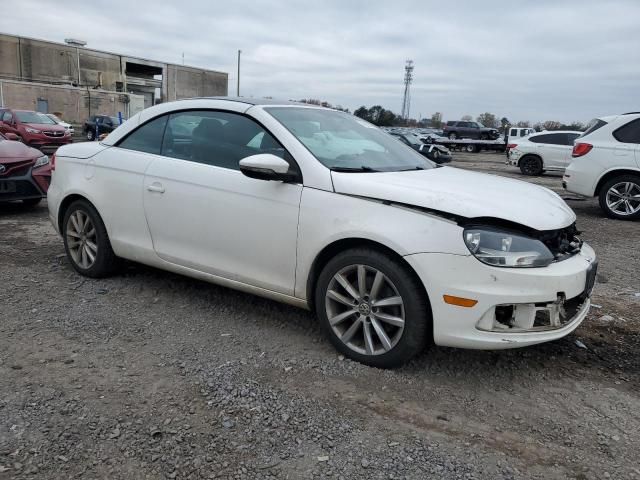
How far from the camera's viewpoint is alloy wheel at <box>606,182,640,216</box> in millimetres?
8734

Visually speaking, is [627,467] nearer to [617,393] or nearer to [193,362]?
[617,393]

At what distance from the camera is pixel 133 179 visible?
420 centimetres

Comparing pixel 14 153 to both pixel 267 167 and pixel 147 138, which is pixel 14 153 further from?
pixel 267 167

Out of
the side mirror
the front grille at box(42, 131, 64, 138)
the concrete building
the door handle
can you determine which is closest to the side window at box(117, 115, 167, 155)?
the door handle

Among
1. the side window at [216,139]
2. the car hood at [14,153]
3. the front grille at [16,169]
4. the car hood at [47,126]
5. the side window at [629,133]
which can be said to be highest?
the side window at [629,133]

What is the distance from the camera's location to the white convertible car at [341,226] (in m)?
2.91

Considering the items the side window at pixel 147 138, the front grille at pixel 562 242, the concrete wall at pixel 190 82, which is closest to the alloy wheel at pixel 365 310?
the front grille at pixel 562 242

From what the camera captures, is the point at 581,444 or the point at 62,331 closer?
the point at 581,444

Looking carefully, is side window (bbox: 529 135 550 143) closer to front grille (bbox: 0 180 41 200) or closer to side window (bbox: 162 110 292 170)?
front grille (bbox: 0 180 41 200)

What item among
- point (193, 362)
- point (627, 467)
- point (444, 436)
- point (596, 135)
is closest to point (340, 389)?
point (444, 436)

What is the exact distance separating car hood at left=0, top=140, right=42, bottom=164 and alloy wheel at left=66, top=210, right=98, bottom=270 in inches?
129

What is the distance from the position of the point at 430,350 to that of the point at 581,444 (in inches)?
44.2

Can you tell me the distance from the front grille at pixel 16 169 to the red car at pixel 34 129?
46.4ft

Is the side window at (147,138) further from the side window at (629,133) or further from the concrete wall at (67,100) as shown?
the concrete wall at (67,100)
